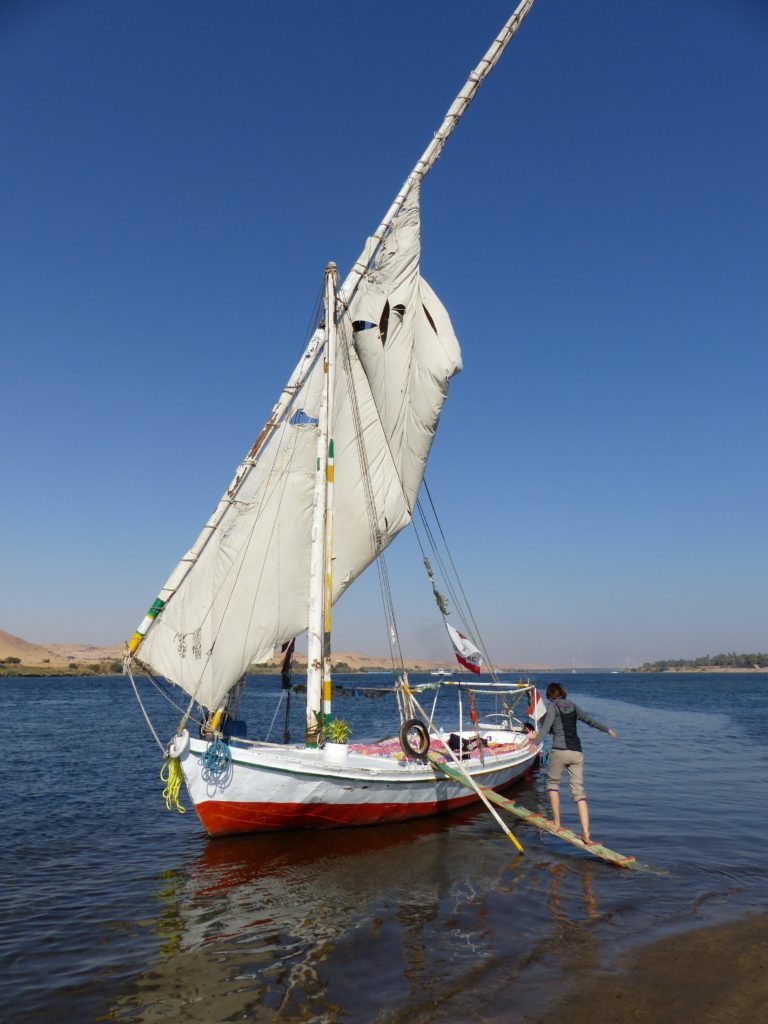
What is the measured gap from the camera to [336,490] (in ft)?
61.3

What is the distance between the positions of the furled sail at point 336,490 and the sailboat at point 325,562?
0.04 meters

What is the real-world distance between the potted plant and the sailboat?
3 centimetres

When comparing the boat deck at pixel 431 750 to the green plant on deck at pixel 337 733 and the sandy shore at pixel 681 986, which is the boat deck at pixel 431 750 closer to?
the green plant on deck at pixel 337 733

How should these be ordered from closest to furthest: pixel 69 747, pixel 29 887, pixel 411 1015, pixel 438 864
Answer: pixel 411 1015
pixel 29 887
pixel 438 864
pixel 69 747

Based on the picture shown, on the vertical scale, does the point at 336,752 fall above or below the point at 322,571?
below

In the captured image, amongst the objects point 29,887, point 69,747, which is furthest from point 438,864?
point 69,747

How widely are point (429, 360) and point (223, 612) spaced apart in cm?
985

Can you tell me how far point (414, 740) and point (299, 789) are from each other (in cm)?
323

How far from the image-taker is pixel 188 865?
45.0 ft

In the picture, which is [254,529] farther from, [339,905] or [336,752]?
[339,905]

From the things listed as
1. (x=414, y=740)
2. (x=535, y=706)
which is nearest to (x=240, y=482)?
(x=414, y=740)

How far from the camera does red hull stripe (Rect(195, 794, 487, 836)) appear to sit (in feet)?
48.4

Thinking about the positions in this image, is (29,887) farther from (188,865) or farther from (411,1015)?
(411,1015)

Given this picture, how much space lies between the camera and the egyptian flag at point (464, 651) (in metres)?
22.9
